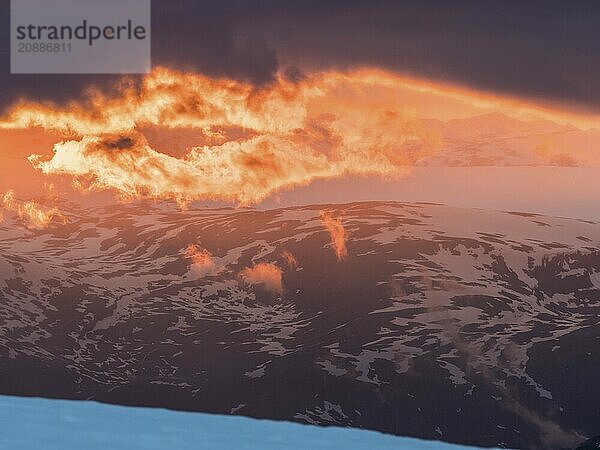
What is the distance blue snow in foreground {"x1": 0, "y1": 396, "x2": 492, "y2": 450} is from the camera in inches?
74.5

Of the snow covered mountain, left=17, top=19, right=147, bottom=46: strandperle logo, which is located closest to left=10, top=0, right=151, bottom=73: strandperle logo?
left=17, top=19, right=147, bottom=46: strandperle logo

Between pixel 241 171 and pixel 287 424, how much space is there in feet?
47.6

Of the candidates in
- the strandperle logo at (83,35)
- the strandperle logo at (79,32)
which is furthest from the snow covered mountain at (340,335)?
the strandperle logo at (79,32)

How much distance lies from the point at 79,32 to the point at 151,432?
12230 mm

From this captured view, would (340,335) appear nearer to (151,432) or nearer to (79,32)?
(79,32)

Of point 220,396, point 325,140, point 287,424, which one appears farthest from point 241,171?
point 220,396

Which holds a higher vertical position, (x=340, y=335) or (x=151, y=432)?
(x=151, y=432)

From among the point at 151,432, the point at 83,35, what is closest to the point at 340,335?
the point at 83,35

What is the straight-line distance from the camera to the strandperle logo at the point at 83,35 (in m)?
12.5

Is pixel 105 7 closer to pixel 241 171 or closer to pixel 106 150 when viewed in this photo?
pixel 241 171

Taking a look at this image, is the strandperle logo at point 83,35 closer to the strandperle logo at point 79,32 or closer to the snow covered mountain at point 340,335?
the strandperle logo at point 79,32

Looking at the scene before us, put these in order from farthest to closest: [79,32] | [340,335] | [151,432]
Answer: [340,335] → [79,32] → [151,432]

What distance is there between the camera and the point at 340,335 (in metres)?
73.1

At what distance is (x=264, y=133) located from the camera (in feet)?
60.0
